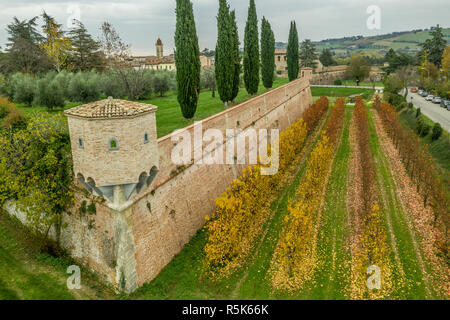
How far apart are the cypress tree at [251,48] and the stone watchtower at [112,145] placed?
61.0 feet

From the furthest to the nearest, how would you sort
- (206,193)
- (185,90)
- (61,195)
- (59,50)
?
(59,50) → (185,90) → (206,193) → (61,195)

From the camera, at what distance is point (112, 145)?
27.7 ft

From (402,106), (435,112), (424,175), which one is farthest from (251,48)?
(435,112)

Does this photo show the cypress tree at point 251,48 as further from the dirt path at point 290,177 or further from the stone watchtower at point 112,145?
the stone watchtower at point 112,145

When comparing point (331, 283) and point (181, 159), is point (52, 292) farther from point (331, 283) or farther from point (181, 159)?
point (331, 283)

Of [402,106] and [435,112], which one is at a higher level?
[402,106]

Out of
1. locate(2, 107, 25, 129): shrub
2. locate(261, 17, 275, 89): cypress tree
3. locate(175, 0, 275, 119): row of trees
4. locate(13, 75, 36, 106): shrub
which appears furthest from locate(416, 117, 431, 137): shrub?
locate(13, 75, 36, 106): shrub

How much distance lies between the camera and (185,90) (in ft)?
56.0

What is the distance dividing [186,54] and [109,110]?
9.52 metres

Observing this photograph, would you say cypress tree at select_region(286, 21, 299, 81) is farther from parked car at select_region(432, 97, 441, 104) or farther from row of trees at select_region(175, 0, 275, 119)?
parked car at select_region(432, 97, 441, 104)

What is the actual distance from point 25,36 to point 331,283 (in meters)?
41.9

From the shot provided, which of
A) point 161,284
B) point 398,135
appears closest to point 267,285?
point 161,284

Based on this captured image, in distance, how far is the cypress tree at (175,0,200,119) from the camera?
1650 cm

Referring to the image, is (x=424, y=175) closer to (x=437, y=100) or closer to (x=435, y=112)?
(x=435, y=112)
